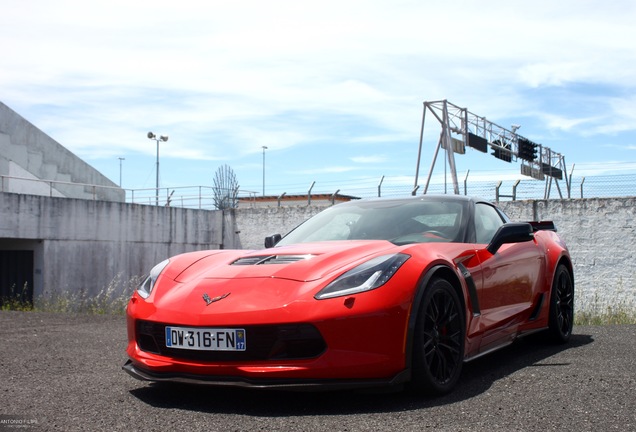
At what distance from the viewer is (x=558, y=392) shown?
13.9 feet

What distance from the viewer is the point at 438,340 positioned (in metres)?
4.39

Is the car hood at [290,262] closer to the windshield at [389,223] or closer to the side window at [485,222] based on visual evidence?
the windshield at [389,223]

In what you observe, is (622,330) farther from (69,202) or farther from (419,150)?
(69,202)

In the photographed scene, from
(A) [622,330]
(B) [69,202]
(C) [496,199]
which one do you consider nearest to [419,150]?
(C) [496,199]

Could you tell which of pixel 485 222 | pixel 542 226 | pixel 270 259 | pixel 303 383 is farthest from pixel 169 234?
pixel 303 383

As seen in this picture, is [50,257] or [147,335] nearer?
[147,335]

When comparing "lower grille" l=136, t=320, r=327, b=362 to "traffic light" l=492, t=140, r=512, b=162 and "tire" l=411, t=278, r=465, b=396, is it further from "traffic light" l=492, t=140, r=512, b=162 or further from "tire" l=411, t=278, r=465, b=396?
"traffic light" l=492, t=140, r=512, b=162

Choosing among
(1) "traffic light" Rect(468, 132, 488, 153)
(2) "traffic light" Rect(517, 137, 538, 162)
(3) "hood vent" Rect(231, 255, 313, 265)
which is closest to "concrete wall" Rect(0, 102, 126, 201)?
(1) "traffic light" Rect(468, 132, 488, 153)

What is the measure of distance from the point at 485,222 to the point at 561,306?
1420 mm

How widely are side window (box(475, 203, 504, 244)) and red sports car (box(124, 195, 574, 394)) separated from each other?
10 cm

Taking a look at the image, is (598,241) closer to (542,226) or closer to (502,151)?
(502,151)

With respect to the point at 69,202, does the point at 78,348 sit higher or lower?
lower

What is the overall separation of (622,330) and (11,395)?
19.3 feet

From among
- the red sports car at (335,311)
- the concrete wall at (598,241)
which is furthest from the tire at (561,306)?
the concrete wall at (598,241)
